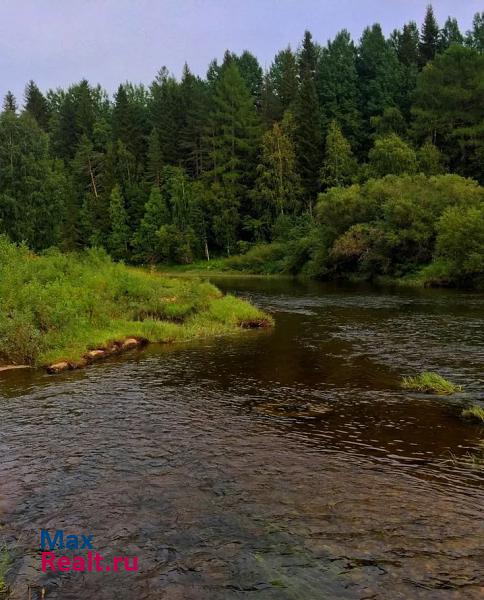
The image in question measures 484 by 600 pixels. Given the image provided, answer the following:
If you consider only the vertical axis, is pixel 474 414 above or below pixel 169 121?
below

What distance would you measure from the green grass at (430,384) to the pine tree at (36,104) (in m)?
121

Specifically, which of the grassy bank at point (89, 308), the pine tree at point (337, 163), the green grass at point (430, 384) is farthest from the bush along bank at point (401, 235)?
the green grass at point (430, 384)

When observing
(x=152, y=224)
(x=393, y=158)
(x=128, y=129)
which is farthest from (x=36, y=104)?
(x=393, y=158)

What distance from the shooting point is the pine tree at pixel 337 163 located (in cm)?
7556

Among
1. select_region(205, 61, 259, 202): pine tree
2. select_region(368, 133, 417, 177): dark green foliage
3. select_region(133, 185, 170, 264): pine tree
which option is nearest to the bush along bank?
select_region(368, 133, 417, 177): dark green foliage

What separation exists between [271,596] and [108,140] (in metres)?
102

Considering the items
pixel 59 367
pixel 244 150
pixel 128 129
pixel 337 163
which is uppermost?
pixel 128 129

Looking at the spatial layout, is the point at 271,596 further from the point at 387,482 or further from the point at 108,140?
the point at 108,140

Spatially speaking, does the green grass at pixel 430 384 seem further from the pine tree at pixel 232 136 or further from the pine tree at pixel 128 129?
the pine tree at pixel 128 129

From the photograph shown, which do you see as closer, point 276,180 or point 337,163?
point 337,163

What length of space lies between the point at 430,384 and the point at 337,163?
2602 inches

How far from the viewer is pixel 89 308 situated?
2197 centimetres

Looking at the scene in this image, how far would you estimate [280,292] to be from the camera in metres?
42.8

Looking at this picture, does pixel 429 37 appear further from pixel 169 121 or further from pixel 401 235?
pixel 401 235
